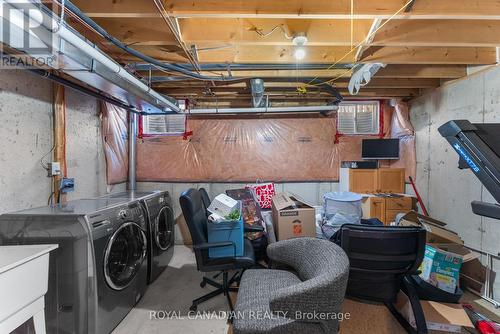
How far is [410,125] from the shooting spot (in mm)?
3467

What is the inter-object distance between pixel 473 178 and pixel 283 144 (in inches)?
90.7

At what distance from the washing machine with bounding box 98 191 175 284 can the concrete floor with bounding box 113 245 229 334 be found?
0.18m

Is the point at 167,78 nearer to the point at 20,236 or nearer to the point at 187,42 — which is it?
the point at 187,42

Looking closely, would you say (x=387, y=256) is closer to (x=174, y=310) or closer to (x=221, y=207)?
(x=221, y=207)

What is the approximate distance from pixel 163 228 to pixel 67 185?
112cm

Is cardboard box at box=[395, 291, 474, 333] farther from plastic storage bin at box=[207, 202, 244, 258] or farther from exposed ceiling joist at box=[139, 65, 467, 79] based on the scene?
→ exposed ceiling joist at box=[139, 65, 467, 79]

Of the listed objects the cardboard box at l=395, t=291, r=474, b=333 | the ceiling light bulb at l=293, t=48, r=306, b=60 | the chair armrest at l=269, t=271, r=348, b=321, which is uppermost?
the ceiling light bulb at l=293, t=48, r=306, b=60

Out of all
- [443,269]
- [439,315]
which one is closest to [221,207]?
[439,315]

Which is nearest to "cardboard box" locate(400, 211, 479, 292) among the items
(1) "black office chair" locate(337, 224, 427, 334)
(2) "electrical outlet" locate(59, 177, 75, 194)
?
(1) "black office chair" locate(337, 224, 427, 334)

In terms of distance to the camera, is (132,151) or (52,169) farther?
(132,151)

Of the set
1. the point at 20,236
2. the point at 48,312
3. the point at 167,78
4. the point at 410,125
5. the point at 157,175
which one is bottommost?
the point at 48,312

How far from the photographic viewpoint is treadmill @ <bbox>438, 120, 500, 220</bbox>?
126 cm

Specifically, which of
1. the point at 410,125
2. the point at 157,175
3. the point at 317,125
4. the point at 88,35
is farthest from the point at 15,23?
the point at 410,125

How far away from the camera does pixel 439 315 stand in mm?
1904
